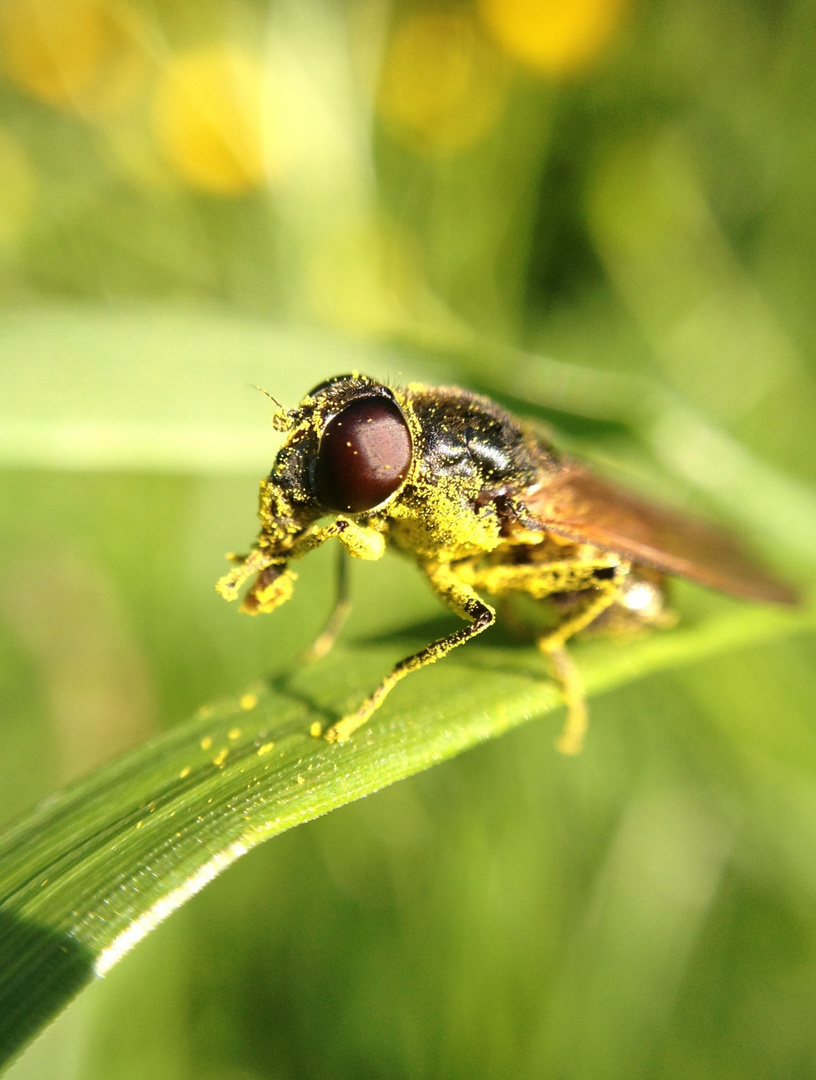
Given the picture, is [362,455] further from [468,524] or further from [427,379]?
[427,379]

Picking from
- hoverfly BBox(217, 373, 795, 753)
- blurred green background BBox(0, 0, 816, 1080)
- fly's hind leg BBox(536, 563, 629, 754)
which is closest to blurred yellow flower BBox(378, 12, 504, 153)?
blurred green background BBox(0, 0, 816, 1080)

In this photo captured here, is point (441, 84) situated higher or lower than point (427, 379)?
higher

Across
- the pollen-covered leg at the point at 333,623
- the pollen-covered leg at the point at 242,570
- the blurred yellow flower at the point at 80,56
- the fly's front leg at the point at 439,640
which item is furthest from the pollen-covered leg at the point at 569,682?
the blurred yellow flower at the point at 80,56

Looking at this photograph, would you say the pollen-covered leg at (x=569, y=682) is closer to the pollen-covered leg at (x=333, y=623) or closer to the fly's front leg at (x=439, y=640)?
the fly's front leg at (x=439, y=640)

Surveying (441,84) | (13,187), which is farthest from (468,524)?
(13,187)

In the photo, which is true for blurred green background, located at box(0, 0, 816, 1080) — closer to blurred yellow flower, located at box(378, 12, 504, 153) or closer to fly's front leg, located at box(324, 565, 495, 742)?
blurred yellow flower, located at box(378, 12, 504, 153)

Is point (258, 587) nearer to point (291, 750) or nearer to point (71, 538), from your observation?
point (291, 750)
